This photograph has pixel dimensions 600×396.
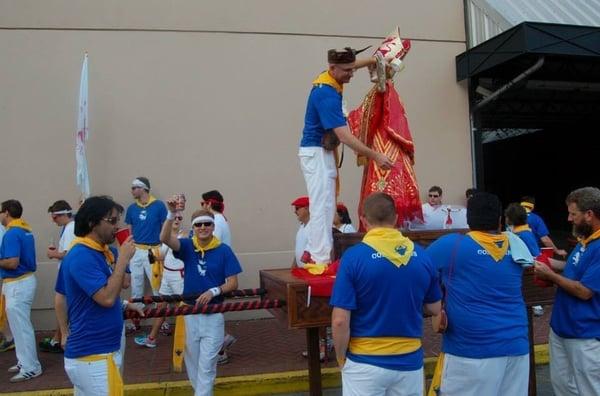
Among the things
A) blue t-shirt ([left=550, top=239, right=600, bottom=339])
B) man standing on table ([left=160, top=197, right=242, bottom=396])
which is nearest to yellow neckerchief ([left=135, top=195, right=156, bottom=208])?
man standing on table ([left=160, top=197, right=242, bottom=396])

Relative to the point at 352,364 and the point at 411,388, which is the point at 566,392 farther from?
the point at 352,364

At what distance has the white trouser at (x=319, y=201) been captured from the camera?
162 inches

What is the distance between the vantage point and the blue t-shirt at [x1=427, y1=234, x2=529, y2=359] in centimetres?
311

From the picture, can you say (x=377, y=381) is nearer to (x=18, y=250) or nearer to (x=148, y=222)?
(x=18, y=250)

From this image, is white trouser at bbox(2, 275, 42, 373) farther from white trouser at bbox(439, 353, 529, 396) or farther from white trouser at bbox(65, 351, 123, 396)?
white trouser at bbox(439, 353, 529, 396)

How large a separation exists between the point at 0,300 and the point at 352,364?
5.20m

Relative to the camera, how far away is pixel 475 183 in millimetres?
9219

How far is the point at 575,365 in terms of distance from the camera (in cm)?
362

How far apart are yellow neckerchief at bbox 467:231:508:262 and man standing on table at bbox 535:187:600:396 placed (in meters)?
0.60

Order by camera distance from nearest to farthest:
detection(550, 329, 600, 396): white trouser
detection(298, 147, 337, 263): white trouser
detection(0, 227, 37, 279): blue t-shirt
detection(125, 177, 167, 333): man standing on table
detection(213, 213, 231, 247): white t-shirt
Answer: detection(550, 329, 600, 396): white trouser, detection(298, 147, 337, 263): white trouser, detection(0, 227, 37, 279): blue t-shirt, detection(213, 213, 231, 247): white t-shirt, detection(125, 177, 167, 333): man standing on table

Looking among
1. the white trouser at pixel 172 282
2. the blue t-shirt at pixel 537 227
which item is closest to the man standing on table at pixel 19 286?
the white trouser at pixel 172 282

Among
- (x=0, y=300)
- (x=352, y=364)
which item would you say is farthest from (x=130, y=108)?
(x=352, y=364)

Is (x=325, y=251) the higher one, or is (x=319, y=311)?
(x=325, y=251)

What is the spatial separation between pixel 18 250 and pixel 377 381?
4.76 m
